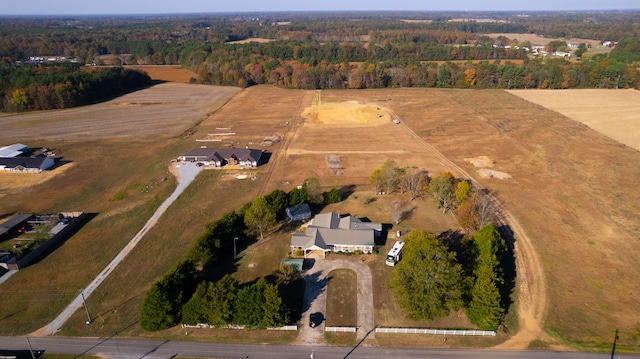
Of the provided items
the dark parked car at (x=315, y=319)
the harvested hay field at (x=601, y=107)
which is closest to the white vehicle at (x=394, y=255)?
the dark parked car at (x=315, y=319)

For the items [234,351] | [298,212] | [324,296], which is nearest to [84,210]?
[298,212]

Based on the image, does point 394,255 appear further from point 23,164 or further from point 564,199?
point 23,164

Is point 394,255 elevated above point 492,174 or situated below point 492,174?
below

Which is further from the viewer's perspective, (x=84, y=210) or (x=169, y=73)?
(x=169, y=73)

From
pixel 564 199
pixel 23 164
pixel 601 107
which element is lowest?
pixel 564 199

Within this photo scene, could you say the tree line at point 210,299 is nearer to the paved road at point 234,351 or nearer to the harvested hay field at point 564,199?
the paved road at point 234,351

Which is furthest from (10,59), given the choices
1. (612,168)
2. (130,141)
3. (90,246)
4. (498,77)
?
(612,168)

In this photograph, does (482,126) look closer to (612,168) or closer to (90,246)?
(612,168)

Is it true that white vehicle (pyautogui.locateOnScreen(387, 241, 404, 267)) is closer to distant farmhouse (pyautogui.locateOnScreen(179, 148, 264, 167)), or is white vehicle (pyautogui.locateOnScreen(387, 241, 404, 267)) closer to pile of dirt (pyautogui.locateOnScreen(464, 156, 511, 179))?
pile of dirt (pyautogui.locateOnScreen(464, 156, 511, 179))

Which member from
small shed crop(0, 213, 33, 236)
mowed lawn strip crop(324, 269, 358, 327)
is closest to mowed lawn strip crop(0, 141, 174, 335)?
small shed crop(0, 213, 33, 236)
